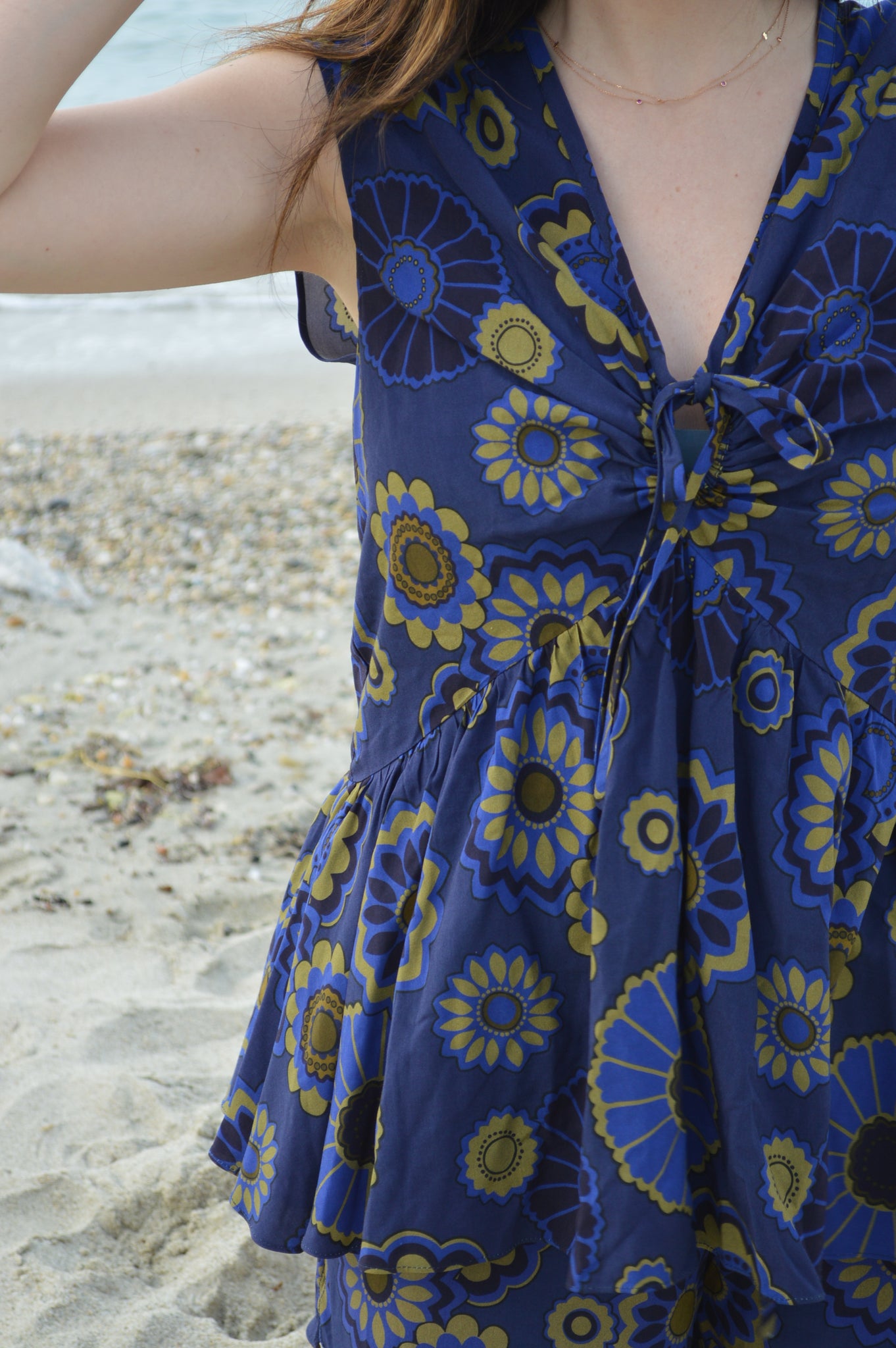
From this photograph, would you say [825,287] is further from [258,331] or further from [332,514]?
[258,331]

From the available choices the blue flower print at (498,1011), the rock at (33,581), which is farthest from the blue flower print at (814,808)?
the rock at (33,581)

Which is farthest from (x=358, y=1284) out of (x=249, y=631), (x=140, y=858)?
(x=249, y=631)

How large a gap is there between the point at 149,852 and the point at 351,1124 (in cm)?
211

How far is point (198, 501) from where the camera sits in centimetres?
548

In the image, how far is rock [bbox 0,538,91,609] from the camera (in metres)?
4.50

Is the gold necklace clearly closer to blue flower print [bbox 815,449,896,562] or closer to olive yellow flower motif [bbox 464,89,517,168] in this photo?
olive yellow flower motif [bbox 464,89,517,168]

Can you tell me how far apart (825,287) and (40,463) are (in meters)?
5.58

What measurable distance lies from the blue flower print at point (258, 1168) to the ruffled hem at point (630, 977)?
0.07m

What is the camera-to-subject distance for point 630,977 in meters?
1.09

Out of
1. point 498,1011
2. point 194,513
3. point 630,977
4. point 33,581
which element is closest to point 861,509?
point 630,977

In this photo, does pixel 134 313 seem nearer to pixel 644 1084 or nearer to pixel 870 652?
pixel 870 652

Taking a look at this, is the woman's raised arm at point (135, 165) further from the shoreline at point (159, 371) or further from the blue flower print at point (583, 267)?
the shoreline at point (159, 371)

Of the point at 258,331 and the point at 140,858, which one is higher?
the point at 258,331

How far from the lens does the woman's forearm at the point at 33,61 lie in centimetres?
110
